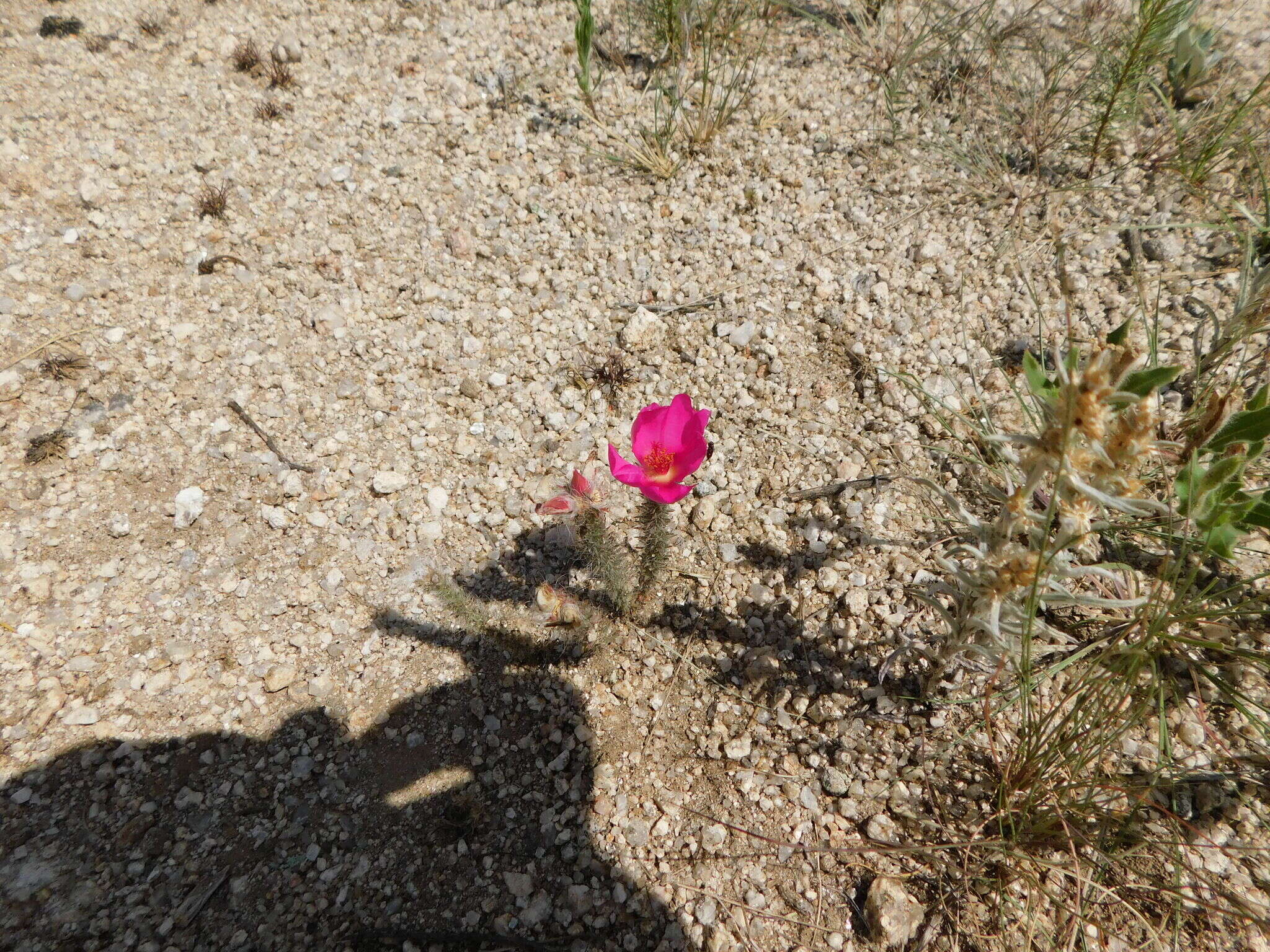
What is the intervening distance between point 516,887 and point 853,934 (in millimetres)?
910

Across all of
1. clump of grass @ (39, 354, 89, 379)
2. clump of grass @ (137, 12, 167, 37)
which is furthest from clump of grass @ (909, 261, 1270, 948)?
clump of grass @ (137, 12, 167, 37)

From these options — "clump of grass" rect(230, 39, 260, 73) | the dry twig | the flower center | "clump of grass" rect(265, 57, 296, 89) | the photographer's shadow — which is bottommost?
the photographer's shadow

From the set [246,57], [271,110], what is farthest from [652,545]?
[246,57]

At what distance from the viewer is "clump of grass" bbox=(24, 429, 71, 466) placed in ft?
8.84

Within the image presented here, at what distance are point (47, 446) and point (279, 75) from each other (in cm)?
227

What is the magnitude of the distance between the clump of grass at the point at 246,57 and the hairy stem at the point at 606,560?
3356mm

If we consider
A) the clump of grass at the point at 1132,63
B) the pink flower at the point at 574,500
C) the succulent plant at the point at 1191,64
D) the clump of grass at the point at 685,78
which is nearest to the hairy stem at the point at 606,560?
the pink flower at the point at 574,500

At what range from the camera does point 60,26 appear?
13.0 ft

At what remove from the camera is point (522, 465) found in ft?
9.09

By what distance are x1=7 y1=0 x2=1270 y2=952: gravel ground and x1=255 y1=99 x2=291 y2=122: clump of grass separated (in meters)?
0.06

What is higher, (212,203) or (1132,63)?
(1132,63)

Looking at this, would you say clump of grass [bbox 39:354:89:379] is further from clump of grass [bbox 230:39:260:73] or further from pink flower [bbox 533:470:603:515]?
pink flower [bbox 533:470:603:515]

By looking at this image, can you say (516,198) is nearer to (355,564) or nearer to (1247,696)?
(355,564)

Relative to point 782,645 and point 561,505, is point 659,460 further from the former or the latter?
point 782,645
